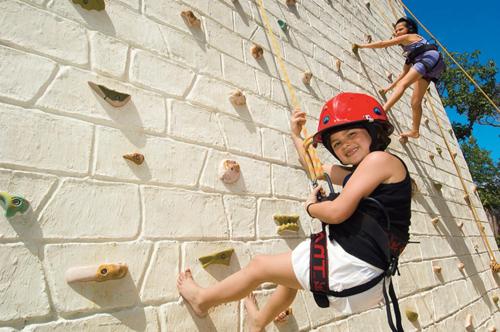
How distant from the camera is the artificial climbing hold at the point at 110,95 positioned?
4.51 feet

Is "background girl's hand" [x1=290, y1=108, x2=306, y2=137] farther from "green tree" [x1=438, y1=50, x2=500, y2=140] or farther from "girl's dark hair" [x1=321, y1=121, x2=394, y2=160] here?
"green tree" [x1=438, y1=50, x2=500, y2=140]

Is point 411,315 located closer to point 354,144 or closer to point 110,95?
point 354,144

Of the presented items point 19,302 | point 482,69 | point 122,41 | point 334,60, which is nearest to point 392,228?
point 19,302

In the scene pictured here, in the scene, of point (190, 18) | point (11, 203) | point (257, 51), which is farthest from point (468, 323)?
point (11, 203)

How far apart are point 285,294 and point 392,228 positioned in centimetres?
54

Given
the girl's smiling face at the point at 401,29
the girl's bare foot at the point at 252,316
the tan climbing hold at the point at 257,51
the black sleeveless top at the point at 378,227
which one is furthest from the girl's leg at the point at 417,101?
the girl's bare foot at the point at 252,316

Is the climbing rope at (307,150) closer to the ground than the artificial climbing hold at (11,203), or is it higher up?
higher up

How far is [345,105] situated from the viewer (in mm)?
1492

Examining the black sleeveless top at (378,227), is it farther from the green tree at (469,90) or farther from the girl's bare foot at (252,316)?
the green tree at (469,90)

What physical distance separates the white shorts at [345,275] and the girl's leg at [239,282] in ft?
0.18

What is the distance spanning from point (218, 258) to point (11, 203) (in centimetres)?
82

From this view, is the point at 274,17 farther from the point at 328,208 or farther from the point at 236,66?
the point at 328,208

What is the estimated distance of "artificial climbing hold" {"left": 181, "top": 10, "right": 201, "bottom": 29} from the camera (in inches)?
73.8

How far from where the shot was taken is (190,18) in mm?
1886
